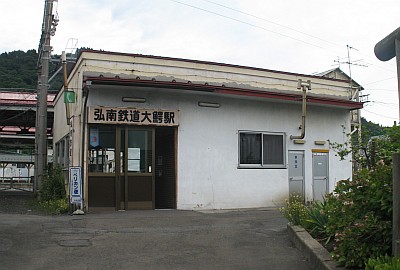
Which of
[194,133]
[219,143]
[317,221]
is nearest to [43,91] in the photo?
[194,133]

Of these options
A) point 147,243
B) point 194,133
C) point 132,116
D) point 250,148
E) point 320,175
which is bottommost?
point 147,243

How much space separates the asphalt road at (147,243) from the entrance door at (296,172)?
4.62 metres

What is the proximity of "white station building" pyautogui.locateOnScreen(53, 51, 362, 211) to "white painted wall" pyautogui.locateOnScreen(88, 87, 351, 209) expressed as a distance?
31 mm

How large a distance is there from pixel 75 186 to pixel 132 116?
102 inches

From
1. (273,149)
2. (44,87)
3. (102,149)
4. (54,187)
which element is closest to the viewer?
(102,149)

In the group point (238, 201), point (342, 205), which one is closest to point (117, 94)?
point (238, 201)

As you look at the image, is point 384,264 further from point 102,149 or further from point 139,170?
point 102,149

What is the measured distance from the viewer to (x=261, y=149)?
15891 millimetres

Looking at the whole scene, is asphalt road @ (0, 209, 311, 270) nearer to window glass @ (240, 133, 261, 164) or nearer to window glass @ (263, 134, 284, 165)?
window glass @ (240, 133, 261, 164)

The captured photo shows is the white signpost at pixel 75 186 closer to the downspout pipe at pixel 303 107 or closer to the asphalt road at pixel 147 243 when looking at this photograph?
the asphalt road at pixel 147 243

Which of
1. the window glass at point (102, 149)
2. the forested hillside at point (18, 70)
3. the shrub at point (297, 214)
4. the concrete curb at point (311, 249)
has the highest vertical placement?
the forested hillside at point (18, 70)

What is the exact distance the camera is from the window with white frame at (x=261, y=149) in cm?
1562

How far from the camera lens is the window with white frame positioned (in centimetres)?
1562

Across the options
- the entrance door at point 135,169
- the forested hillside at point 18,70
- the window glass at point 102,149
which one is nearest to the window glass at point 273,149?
the entrance door at point 135,169
